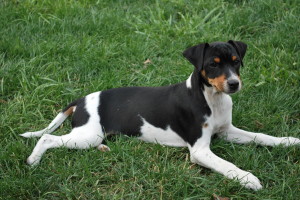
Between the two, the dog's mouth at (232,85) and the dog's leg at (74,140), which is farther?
the dog's leg at (74,140)

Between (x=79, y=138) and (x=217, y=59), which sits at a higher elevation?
(x=217, y=59)

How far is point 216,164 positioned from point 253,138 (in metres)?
0.68

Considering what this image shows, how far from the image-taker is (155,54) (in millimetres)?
6832

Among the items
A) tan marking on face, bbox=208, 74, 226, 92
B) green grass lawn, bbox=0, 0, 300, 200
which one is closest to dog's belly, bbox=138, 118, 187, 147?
green grass lawn, bbox=0, 0, 300, 200

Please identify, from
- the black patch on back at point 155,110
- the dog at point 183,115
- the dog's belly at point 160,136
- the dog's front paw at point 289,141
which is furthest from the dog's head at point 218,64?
the dog's front paw at point 289,141

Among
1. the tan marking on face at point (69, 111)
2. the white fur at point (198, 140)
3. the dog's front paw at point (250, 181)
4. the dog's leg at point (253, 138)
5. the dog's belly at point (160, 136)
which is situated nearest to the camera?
the dog's front paw at point (250, 181)

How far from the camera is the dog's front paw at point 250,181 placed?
4160 mm

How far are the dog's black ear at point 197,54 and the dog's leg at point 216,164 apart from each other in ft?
2.35

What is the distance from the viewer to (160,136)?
196 inches

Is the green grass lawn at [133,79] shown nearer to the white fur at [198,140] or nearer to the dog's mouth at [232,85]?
the white fur at [198,140]

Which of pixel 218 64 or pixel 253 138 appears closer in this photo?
pixel 218 64

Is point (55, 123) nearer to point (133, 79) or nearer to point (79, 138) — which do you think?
point (79, 138)

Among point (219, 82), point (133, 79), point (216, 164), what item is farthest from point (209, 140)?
point (133, 79)

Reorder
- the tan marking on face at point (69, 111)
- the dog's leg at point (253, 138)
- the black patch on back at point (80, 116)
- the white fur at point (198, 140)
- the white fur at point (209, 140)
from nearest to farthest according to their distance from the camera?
the white fur at point (209, 140) < the white fur at point (198, 140) < the dog's leg at point (253, 138) < the black patch on back at point (80, 116) < the tan marking on face at point (69, 111)
